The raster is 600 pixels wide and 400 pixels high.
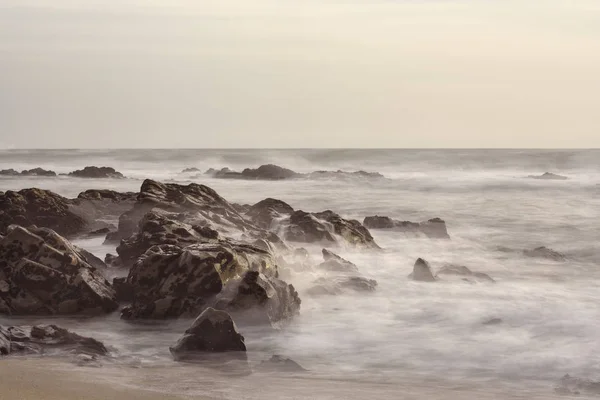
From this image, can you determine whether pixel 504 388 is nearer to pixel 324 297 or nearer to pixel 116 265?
pixel 324 297

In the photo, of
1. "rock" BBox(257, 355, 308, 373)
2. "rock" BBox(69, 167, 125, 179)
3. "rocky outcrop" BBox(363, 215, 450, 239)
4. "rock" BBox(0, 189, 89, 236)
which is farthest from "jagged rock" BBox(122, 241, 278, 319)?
"rock" BBox(69, 167, 125, 179)

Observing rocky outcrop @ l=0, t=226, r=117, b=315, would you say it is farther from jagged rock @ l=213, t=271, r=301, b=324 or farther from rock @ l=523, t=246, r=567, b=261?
rock @ l=523, t=246, r=567, b=261

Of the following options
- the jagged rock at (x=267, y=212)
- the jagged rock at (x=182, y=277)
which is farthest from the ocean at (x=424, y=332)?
the jagged rock at (x=267, y=212)

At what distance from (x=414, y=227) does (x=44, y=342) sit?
1174 centimetres

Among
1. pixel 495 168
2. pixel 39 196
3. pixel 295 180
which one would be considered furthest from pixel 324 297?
pixel 495 168

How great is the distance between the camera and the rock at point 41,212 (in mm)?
14398

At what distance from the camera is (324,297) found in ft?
34.6

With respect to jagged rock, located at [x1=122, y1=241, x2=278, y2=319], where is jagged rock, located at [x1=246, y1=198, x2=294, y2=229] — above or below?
above

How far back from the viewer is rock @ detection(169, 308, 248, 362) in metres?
7.32

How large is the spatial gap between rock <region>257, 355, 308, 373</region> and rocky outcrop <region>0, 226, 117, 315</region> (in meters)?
2.93

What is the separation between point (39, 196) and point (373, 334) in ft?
29.0

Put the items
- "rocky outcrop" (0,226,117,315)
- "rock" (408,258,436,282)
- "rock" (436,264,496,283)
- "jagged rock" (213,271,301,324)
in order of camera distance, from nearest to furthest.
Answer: "jagged rock" (213,271,301,324) → "rocky outcrop" (0,226,117,315) → "rock" (408,258,436,282) → "rock" (436,264,496,283)

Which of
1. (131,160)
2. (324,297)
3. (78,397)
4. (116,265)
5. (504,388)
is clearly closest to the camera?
(78,397)

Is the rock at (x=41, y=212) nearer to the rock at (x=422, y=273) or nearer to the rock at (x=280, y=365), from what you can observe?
the rock at (x=422, y=273)
